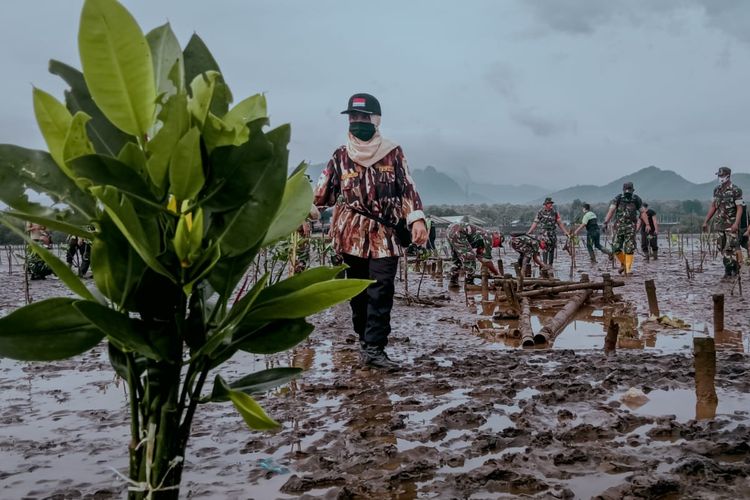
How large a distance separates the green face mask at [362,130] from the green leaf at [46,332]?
370cm

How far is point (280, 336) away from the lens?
4.70ft

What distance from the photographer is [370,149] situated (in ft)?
15.7

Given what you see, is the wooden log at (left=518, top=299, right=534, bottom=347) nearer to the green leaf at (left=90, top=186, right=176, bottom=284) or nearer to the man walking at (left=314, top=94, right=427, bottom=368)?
the man walking at (left=314, top=94, right=427, bottom=368)

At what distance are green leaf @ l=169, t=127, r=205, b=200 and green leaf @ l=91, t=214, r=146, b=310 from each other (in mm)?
156

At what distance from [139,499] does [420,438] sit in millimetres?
1874

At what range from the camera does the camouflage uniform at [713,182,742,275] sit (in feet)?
37.2

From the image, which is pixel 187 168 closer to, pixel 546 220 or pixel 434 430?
pixel 434 430

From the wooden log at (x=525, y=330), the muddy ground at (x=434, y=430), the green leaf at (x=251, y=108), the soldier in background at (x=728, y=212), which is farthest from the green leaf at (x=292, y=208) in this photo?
the soldier in background at (x=728, y=212)

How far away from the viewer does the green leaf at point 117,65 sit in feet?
3.88

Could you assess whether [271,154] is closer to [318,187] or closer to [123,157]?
[123,157]

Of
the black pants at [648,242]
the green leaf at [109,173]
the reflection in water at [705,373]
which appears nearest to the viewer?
the green leaf at [109,173]

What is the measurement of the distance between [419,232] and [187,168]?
3.49 metres

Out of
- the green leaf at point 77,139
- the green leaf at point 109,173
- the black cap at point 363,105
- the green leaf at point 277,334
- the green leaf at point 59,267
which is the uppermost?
the black cap at point 363,105

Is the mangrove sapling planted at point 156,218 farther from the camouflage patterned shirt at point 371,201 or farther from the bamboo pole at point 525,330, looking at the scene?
the bamboo pole at point 525,330
